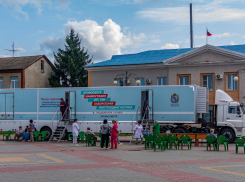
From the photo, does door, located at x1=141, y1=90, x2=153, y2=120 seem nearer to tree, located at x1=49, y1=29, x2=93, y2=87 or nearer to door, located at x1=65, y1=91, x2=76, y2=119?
door, located at x1=65, y1=91, x2=76, y2=119

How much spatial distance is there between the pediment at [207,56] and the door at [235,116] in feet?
32.5

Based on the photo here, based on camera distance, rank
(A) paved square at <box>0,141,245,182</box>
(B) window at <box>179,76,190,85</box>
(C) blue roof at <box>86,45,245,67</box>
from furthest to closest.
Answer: (C) blue roof at <box>86,45,245,67</box> < (B) window at <box>179,76,190,85</box> < (A) paved square at <box>0,141,245,182</box>

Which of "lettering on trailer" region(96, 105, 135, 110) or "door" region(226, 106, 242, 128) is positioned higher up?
"lettering on trailer" region(96, 105, 135, 110)

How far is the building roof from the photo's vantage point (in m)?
48.1

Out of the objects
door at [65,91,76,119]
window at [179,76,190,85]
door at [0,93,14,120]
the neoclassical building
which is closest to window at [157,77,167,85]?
the neoclassical building

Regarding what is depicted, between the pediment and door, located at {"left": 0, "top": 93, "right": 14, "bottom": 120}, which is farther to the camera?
the pediment

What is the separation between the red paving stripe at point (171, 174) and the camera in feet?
32.8

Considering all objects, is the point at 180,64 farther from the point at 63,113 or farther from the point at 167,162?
the point at 167,162

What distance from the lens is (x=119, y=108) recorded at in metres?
25.4

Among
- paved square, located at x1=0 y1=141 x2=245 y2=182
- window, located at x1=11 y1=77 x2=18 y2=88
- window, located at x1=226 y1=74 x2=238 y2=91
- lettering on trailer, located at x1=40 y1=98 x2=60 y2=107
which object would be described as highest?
A: window, located at x1=11 y1=77 x2=18 y2=88

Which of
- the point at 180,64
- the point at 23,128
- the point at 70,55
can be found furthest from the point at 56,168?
the point at 70,55

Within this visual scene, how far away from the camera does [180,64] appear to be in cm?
3503

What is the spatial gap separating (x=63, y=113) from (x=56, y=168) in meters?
14.0

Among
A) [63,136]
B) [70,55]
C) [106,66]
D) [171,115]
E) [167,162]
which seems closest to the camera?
[167,162]
